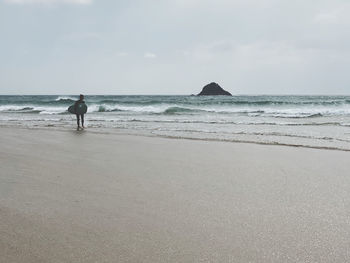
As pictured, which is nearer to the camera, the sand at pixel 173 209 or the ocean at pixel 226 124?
the sand at pixel 173 209

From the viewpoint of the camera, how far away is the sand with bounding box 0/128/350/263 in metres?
2.24

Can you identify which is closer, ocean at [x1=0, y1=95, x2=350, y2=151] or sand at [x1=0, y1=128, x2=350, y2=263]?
sand at [x1=0, y1=128, x2=350, y2=263]

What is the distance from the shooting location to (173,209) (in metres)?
3.09

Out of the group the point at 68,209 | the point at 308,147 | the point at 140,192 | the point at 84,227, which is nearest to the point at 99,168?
the point at 140,192

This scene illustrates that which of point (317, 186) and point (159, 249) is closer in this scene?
point (159, 249)

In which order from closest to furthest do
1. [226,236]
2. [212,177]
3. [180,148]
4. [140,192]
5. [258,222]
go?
[226,236] < [258,222] < [140,192] < [212,177] < [180,148]

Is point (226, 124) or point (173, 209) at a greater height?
point (173, 209)

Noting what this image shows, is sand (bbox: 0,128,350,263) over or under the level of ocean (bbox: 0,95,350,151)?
over

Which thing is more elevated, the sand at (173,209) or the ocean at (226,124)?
the sand at (173,209)

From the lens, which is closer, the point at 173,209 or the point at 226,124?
the point at 173,209

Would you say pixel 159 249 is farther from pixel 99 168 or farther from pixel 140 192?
pixel 99 168

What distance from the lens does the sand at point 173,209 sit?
88.2 inches

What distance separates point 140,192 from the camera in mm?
3672

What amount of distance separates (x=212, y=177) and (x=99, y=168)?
164 cm
